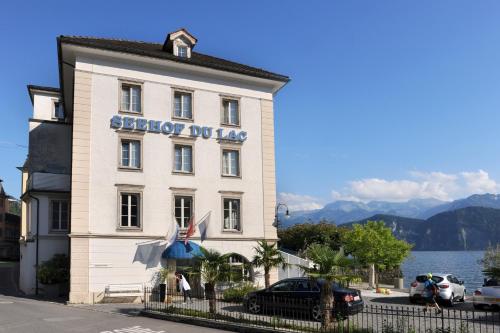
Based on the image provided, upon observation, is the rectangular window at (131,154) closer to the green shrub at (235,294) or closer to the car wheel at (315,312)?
the green shrub at (235,294)

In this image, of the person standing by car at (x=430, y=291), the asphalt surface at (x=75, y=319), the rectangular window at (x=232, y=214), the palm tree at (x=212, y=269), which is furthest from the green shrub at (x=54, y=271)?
the person standing by car at (x=430, y=291)

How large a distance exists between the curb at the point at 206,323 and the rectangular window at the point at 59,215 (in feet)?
38.7

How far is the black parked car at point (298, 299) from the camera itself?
19906mm

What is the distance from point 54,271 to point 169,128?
10411 mm

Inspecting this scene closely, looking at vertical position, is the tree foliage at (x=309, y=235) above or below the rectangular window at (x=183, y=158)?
below

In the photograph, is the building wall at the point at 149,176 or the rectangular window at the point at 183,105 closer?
the building wall at the point at 149,176

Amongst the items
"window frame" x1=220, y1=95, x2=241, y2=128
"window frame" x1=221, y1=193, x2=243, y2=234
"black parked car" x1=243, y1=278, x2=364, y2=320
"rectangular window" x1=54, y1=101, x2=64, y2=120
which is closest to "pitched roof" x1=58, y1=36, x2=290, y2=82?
"window frame" x1=220, y1=95, x2=241, y2=128

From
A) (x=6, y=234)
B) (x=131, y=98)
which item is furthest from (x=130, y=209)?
(x=6, y=234)

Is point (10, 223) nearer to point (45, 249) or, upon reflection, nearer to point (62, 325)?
point (45, 249)

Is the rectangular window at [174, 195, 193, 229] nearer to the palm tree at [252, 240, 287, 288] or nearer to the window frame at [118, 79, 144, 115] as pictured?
the palm tree at [252, 240, 287, 288]

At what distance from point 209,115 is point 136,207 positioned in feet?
23.4

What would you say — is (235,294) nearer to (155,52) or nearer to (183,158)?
(183,158)

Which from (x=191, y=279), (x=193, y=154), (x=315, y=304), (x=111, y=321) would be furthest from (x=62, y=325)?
(x=193, y=154)

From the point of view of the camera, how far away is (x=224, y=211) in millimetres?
32031
